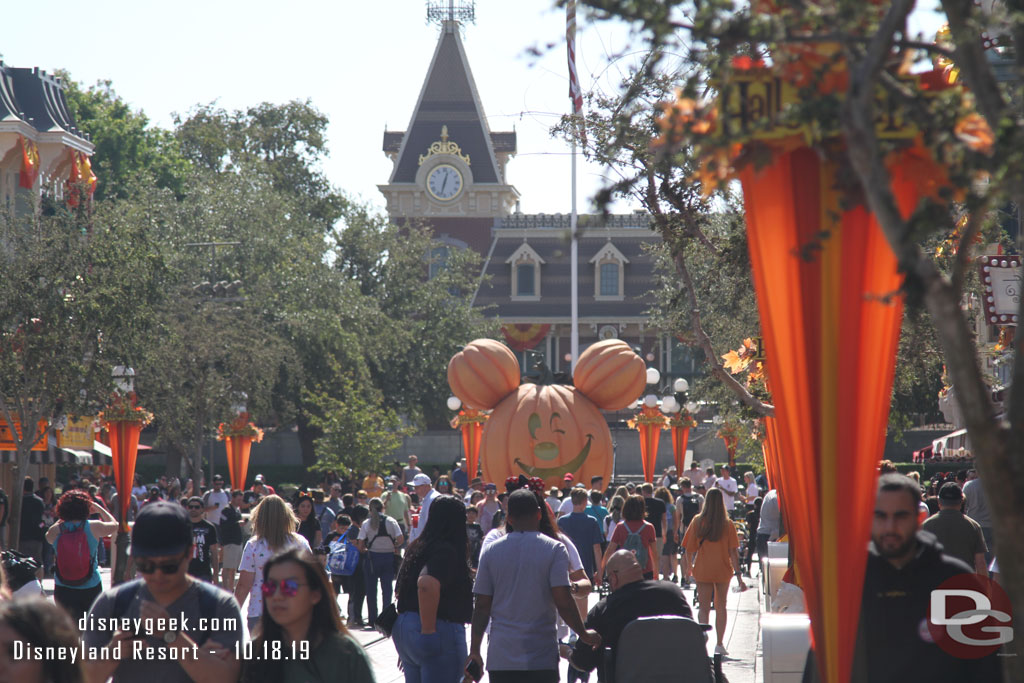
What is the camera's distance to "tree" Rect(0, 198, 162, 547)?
831 inches

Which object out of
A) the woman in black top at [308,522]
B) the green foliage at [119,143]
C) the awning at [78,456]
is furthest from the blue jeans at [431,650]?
the green foliage at [119,143]

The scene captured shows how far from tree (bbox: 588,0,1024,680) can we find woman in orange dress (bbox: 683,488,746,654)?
27.6 ft

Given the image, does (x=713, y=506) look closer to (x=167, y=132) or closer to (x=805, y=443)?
(x=805, y=443)

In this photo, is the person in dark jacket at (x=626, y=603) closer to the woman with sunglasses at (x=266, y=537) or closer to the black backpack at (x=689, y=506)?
the woman with sunglasses at (x=266, y=537)

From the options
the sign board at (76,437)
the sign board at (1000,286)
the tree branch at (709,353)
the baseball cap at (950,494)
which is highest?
the sign board at (1000,286)

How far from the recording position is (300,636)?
4406mm

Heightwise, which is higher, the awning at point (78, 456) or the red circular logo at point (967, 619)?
the awning at point (78, 456)

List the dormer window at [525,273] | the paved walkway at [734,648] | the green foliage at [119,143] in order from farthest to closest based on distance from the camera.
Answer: the dormer window at [525,273], the green foliage at [119,143], the paved walkway at [734,648]

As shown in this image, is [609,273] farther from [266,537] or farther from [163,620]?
[163,620]

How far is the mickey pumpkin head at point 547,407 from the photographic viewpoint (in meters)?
23.0

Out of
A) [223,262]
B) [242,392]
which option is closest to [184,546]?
[242,392]

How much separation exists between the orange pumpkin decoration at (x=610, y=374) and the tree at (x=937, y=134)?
64.5 ft

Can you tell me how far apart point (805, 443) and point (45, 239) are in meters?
19.2

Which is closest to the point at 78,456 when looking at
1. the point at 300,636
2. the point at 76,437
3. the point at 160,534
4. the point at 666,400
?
the point at 76,437
